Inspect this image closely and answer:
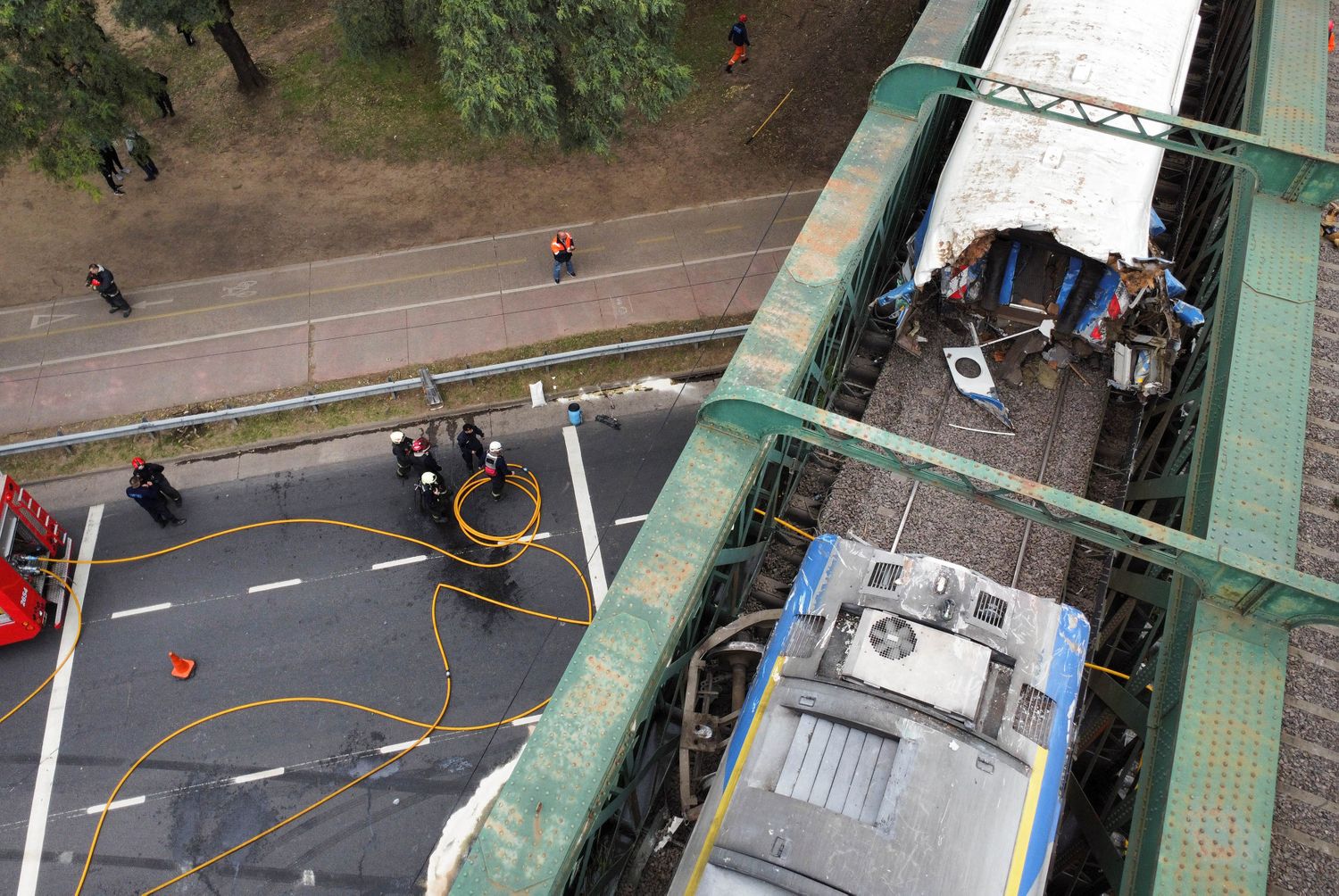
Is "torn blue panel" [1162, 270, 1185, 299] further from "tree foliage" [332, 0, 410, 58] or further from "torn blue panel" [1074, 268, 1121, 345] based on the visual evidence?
"tree foliage" [332, 0, 410, 58]

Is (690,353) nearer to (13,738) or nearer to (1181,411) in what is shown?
(1181,411)

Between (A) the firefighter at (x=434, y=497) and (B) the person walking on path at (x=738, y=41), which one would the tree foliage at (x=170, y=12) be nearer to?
(A) the firefighter at (x=434, y=497)

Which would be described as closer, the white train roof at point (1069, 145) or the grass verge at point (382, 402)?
the white train roof at point (1069, 145)

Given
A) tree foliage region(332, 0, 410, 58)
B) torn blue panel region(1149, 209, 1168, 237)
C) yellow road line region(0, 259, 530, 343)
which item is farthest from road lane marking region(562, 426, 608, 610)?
torn blue panel region(1149, 209, 1168, 237)

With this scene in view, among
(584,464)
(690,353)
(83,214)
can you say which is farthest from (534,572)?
(83,214)

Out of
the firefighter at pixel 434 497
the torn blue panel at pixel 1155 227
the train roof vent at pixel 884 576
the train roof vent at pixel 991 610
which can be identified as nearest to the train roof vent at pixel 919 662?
the train roof vent at pixel 991 610

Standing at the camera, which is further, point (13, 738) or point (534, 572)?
point (534, 572)

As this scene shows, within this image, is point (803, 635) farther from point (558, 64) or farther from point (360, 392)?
point (558, 64)
